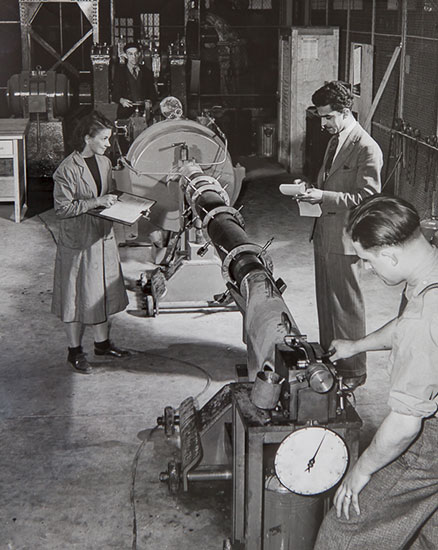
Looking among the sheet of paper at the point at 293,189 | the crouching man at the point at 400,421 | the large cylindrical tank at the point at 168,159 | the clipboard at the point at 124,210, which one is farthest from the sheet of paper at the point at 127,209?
the crouching man at the point at 400,421

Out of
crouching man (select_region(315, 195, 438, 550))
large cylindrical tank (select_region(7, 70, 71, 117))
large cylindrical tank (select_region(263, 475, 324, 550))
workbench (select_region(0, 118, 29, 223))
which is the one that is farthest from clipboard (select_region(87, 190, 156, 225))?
large cylindrical tank (select_region(7, 70, 71, 117))

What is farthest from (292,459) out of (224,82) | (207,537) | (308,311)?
(224,82)

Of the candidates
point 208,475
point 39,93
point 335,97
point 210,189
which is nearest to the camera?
point 208,475

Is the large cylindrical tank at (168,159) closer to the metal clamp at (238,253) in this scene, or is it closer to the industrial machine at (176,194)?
the industrial machine at (176,194)

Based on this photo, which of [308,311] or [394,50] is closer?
[308,311]

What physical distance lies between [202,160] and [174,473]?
3.08m

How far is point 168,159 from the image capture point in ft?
19.9

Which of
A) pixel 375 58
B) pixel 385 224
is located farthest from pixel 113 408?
pixel 375 58

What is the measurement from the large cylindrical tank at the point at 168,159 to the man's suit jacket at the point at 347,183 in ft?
5.34

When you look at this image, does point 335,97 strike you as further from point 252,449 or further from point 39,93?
point 39,93

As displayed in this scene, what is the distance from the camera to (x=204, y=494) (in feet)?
11.8

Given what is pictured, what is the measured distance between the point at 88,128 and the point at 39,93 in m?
5.84

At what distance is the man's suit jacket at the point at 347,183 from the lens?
4.30 m

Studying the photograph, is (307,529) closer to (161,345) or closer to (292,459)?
(292,459)
